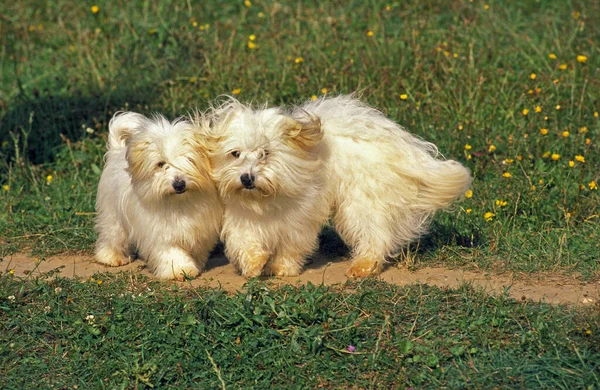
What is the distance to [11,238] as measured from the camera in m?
7.29

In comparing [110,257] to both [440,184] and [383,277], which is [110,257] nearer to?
[383,277]

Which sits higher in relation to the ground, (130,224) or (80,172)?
(130,224)

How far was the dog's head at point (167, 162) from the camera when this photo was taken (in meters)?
5.81

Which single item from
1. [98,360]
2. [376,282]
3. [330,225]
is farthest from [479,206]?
[98,360]

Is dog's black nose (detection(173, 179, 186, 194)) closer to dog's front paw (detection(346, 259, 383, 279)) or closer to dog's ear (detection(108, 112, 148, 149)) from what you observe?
dog's ear (detection(108, 112, 148, 149))

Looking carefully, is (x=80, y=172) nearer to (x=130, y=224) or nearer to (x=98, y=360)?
(x=130, y=224)

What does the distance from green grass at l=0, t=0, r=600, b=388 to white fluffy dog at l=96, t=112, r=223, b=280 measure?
0.32m

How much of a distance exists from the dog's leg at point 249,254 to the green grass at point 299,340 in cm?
33

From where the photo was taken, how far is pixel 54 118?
8.80m

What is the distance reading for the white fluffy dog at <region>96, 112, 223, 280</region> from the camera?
5.84 m

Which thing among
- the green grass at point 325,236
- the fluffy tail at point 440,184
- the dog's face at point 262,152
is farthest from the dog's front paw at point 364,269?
the dog's face at point 262,152

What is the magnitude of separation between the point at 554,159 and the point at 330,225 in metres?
1.97

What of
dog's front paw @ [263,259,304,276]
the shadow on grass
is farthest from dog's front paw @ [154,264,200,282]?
the shadow on grass

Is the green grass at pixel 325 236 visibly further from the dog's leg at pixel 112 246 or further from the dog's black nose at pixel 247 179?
the dog's black nose at pixel 247 179
